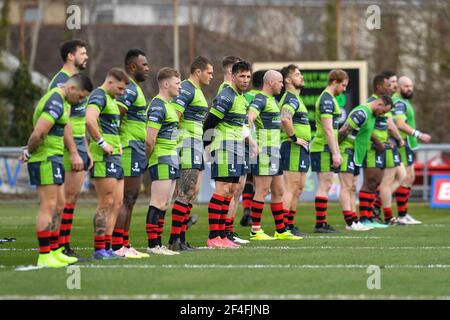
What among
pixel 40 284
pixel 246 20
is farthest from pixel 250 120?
pixel 246 20

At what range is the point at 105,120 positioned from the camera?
13625mm

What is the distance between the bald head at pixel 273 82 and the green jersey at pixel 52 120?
14.3 ft

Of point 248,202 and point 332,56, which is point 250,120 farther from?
point 332,56

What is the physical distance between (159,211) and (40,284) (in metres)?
3.33

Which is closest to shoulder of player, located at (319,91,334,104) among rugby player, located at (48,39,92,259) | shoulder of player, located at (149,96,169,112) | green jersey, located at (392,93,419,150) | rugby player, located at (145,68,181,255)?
green jersey, located at (392,93,419,150)

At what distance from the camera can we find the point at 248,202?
65.9 ft

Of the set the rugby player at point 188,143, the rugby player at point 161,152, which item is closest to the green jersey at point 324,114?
the rugby player at point 188,143

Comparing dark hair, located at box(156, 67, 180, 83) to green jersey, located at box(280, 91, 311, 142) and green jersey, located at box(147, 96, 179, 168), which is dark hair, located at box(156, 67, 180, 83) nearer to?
green jersey, located at box(147, 96, 179, 168)

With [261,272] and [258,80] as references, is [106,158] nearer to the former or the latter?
[261,272]

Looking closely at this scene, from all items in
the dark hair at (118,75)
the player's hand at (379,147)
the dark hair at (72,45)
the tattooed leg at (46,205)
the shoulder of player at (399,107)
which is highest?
the dark hair at (72,45)

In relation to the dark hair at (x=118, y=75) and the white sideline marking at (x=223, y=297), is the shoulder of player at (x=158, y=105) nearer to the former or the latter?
the dark hair at (x=118, y=75)

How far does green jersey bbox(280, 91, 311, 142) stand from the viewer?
1732 centimetres

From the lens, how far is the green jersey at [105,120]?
13391mm

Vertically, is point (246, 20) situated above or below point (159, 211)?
above
